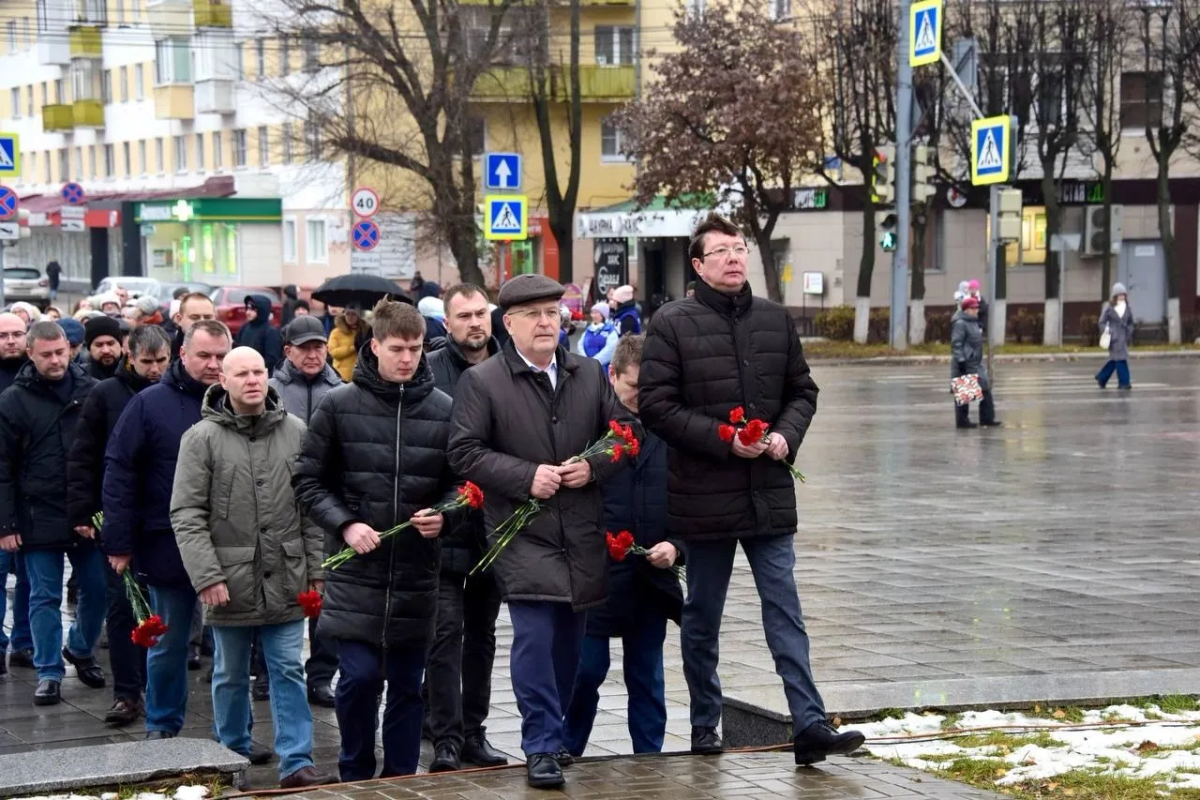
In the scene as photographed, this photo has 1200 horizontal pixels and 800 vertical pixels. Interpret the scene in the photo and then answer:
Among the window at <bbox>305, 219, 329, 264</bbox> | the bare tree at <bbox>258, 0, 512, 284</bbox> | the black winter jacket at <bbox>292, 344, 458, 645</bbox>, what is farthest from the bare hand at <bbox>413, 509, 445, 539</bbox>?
the window at <bbox>305, 219, 329, 264</bbox>

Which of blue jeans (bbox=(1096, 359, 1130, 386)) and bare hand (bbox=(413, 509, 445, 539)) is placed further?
blue jeans (bbox=(1096, 359, 1130, 386))

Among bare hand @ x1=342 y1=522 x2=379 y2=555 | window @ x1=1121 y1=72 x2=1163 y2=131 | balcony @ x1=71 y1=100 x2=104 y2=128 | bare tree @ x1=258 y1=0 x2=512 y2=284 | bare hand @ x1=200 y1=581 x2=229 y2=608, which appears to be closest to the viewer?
bare hand @ x1=342 y1=522 x2=379 y2=555

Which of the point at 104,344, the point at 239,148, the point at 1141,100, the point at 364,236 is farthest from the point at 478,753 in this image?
the point at 239,148

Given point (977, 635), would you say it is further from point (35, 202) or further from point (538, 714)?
point (35, 202)

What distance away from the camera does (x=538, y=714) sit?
691 centimetres

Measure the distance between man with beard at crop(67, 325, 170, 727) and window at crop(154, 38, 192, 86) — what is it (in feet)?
209

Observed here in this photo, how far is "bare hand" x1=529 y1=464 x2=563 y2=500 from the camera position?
269 inches

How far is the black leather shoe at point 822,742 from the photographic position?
22.9ft

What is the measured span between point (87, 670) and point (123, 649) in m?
0.91

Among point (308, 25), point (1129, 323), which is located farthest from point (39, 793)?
point (308, 25)

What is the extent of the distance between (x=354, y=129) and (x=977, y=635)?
114 ft

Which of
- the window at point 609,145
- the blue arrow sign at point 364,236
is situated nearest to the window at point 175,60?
the window at point 609,145

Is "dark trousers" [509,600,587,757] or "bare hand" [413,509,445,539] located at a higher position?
"bare hand" [413,509,445,539]

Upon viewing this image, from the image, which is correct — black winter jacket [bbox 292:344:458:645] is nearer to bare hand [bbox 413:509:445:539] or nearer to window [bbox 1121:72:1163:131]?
bare hand [bbox 413:509:445:539]
